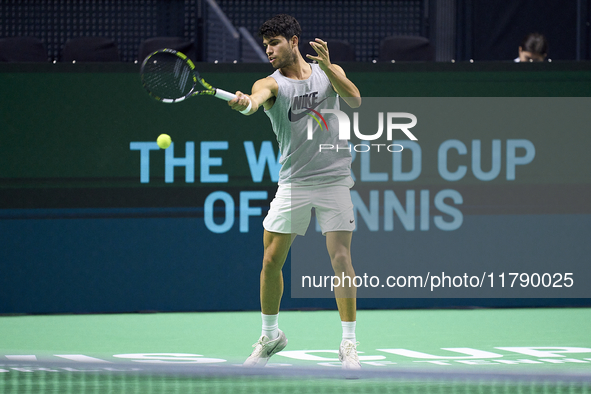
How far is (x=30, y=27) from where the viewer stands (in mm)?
7234

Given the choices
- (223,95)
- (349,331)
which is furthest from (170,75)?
(349,331)

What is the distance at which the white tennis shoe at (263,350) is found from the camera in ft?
11.5

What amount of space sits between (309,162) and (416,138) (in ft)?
6.61

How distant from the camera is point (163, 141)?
5180 millimetres

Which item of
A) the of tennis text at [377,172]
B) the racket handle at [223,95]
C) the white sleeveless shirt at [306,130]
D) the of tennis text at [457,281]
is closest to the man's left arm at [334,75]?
the white sleeveless shirt at [306,130]

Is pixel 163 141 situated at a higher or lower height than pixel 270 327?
higher

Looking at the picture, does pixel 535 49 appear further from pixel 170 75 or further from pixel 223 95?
pixel 223 95

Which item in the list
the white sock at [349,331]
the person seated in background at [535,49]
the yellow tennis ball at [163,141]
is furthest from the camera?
the person seated in background at [535,49]

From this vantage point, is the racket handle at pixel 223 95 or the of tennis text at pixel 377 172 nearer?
the racket handle at pixel 223 95

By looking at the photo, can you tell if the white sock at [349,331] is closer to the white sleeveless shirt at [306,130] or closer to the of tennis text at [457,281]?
the white sleeveless shirt at [306,130]

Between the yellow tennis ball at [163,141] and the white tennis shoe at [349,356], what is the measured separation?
2.20m

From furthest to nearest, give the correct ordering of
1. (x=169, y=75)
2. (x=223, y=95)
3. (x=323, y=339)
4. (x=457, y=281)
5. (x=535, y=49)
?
1. (x=535, y=49)
2. (x=457, y=281)
3. (x=323, y=339)
4. (x=169, y=75)
5. (x=223, y=95)

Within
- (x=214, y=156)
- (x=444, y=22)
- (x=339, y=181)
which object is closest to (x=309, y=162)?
(x=339, y=181)

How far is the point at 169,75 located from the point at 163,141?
151 cm
